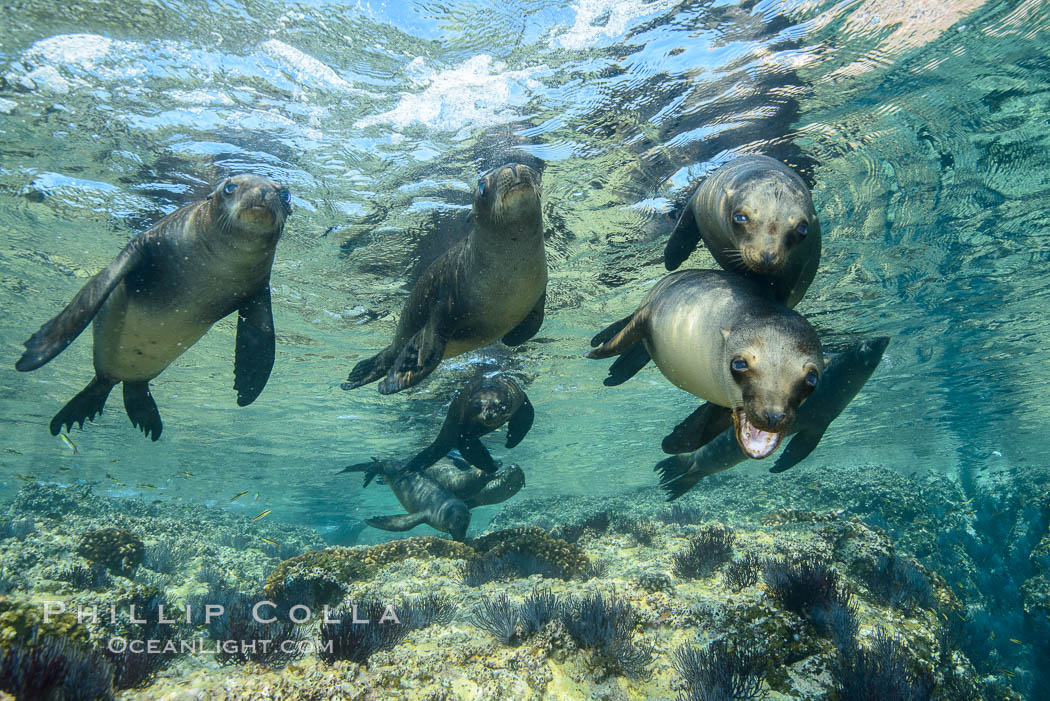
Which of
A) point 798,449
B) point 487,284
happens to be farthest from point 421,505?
point 487,284

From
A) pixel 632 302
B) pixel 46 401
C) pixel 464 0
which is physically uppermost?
pixel 464 0

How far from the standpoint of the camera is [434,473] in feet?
41.8

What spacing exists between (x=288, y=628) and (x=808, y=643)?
432 cm

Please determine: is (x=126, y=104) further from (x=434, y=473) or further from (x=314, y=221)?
(x=434, y=473)

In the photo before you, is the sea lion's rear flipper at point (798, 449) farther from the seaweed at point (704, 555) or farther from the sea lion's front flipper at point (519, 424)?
the sea lion's front flipper at point (519, 424)

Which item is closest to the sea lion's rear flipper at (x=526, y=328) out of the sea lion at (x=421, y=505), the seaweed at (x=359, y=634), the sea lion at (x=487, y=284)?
the sea lion at (x=487, y=284)

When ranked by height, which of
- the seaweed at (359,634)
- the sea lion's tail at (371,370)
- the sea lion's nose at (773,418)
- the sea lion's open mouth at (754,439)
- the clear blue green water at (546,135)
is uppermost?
the clear blue green water at (546,135)

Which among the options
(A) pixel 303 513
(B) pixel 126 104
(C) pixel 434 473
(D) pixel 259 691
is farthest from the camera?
(A) pixel 303 513

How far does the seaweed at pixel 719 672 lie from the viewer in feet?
11.8

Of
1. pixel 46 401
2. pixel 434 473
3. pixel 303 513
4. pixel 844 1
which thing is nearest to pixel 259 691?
pixel 844 1

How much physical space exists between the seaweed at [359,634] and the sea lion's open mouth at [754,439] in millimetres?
3211

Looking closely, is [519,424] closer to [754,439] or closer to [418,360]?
[418,360]

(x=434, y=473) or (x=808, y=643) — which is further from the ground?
(x=808, y=643)

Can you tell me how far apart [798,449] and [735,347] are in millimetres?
4533
